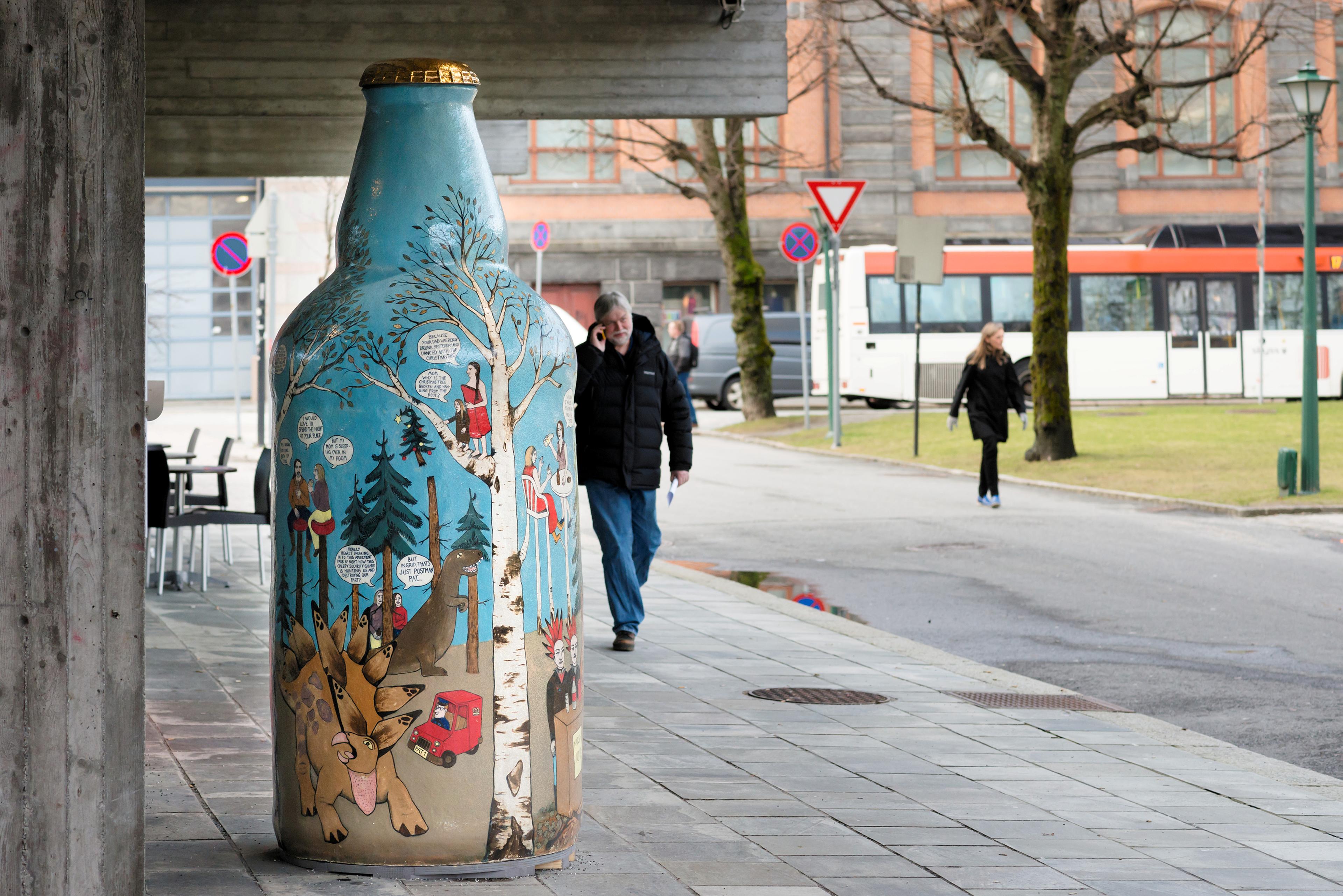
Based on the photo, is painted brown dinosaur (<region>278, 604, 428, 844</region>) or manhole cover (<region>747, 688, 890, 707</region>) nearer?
painted brown dinosaur (<region>278, 604, 428, 844</region>)

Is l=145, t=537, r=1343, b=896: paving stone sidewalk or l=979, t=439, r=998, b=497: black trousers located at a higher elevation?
l=979, t=439, r=998, b=497: black trousers

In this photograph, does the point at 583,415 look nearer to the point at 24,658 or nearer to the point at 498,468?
the point at 498,468

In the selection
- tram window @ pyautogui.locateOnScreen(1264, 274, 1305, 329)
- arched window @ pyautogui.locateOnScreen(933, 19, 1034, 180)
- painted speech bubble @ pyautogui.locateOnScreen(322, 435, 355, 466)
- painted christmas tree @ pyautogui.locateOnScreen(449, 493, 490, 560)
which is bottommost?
painted christmas tree @ pyautogui.locateOnScreen(449, 493, 490, 560)

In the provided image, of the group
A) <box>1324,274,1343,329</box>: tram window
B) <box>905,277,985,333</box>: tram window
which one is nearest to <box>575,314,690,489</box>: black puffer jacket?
<box>905,277,985,333</box>: tram window

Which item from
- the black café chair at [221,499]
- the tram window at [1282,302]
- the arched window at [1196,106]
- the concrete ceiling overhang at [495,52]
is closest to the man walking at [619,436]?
the concrete ceiling overhang at [495,52]

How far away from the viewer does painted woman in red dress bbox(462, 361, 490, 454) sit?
436 cm

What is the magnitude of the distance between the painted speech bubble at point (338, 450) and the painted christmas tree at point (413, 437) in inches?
5.1

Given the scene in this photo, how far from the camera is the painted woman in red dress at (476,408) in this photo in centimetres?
436

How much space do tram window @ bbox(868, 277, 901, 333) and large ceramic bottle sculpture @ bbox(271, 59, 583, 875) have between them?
30.8 m

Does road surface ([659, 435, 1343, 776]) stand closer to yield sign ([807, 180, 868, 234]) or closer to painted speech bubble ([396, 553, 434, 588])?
painted speech bubble ([396, 553, 434, 588])

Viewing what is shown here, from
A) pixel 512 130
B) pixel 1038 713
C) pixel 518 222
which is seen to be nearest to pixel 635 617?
pixel 1038 713

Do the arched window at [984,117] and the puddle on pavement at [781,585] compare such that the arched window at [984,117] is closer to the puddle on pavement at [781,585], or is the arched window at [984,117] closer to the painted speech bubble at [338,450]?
the puddle on pavement at [781,585]

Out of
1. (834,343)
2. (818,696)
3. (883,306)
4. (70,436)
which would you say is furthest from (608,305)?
(883,306)

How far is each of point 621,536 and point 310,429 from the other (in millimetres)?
4704
